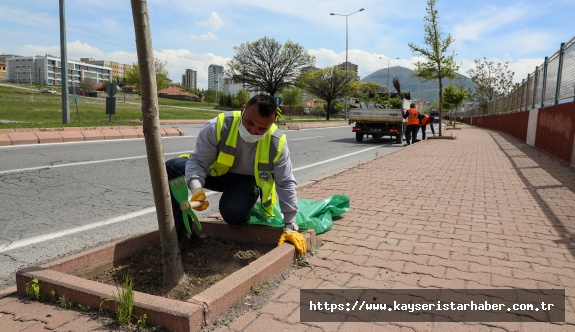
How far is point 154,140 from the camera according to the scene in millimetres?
2393

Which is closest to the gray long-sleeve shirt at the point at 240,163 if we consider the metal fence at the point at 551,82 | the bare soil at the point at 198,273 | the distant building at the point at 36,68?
the bare soil at the point at 198,273

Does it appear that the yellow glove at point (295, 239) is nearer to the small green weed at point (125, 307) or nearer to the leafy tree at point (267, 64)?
the small green weed at point (125, 307)

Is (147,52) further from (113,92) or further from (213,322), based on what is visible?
(113,92)

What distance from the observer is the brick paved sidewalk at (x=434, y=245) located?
7.64 ft

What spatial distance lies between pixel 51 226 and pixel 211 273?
2073 millimetres

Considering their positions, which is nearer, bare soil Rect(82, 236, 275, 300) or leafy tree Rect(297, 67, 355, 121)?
bare soil Rect(82, 236, 275, 300)

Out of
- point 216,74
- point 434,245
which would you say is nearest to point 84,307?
point 434,245

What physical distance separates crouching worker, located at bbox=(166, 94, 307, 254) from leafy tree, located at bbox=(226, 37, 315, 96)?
47422 mm

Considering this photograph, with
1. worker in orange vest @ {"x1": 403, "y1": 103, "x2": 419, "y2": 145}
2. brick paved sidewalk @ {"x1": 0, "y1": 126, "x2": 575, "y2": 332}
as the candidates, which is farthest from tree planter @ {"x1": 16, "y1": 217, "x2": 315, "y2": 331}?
worker in orange vest @ {"x1": 403, "y1": 103, "x2": 419, "y2": 145}

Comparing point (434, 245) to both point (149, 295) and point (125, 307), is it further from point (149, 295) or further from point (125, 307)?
point (125, 307)

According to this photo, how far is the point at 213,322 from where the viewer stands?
2.21 m

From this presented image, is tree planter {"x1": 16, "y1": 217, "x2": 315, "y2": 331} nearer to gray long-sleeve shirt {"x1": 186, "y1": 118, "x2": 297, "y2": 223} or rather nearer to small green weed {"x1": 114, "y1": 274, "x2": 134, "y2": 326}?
small green weed {"x1": 114, "y1": 274, "x2": 134, "y2": 326}

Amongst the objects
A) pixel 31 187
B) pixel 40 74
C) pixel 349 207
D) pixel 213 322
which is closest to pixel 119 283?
pixel 213 322

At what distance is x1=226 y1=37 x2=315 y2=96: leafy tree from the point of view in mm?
49281
